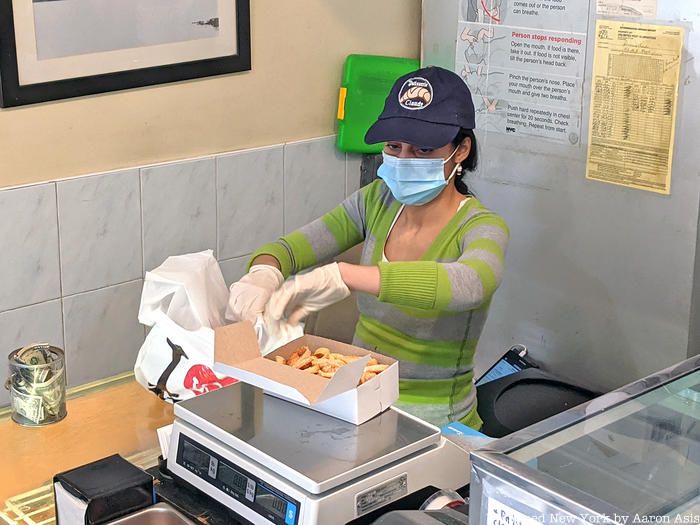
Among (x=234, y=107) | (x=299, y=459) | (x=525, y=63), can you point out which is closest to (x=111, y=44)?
(x=234, y=107)

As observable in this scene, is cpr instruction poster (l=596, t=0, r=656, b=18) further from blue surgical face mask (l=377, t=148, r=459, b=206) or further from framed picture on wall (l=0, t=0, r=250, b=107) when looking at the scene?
framed picture on wall (l=0, t=0, r=250, b=107)

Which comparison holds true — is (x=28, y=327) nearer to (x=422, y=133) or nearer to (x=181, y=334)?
(x=181, y=334)

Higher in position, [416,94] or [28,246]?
[416,94]

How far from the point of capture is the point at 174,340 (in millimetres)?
1868

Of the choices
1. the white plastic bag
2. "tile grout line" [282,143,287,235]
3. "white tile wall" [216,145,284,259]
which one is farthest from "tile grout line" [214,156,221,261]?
the white plastic bag

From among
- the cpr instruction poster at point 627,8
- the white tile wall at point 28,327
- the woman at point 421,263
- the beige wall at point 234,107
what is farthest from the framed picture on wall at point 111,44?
the cpr instruction poster at point 627,8

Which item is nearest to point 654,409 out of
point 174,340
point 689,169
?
point 174,340

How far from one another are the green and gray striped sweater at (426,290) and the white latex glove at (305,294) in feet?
0.29

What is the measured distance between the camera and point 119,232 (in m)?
2.46

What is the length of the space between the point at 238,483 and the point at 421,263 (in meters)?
0.66

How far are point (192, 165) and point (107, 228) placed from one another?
0.29 m

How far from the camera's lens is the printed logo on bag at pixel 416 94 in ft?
6.70

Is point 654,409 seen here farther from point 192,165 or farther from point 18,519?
point 192,165

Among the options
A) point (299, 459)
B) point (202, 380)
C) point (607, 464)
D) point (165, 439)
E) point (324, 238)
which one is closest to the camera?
point (607, 464)
